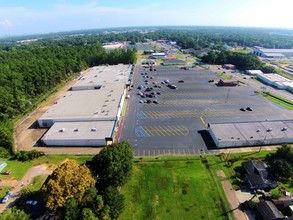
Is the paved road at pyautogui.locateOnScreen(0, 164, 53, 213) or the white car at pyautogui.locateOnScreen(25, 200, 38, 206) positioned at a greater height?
the white car at pyautogui.locateOnScreen(25, 200, 38, 206)

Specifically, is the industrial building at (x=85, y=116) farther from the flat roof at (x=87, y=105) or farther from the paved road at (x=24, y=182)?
the paved road at (x=24, y=182)

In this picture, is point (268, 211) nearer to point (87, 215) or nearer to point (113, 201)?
point (113, 201)

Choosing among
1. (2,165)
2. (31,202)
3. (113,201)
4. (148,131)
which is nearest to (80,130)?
(2,165)

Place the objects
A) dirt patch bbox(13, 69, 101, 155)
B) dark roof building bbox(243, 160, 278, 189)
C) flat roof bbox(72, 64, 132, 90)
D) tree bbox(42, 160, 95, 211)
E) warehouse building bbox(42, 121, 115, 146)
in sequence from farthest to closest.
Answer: flat roof bbox(72, 64, 132, 90) → warehouse building bbox(42, 121, 115, 146) → dirt patch bbox(13, 69, 101, 155) → dark roof building bbox(243, 160, 278, 189) → tree bbox(42, 160, 95, 211)

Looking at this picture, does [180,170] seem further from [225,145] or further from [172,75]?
[172,75]

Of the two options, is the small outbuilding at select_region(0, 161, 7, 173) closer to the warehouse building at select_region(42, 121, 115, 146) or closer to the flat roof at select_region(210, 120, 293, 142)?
the warehouse building at select_region(42, 121, 115, 146)

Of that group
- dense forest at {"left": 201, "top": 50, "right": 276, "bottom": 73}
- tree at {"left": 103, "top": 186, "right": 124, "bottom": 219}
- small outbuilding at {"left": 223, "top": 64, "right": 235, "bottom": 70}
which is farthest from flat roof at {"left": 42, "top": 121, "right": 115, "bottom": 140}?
dense forest at {"left": 201, "top": 50, "right": 276, "bottom": 73}
